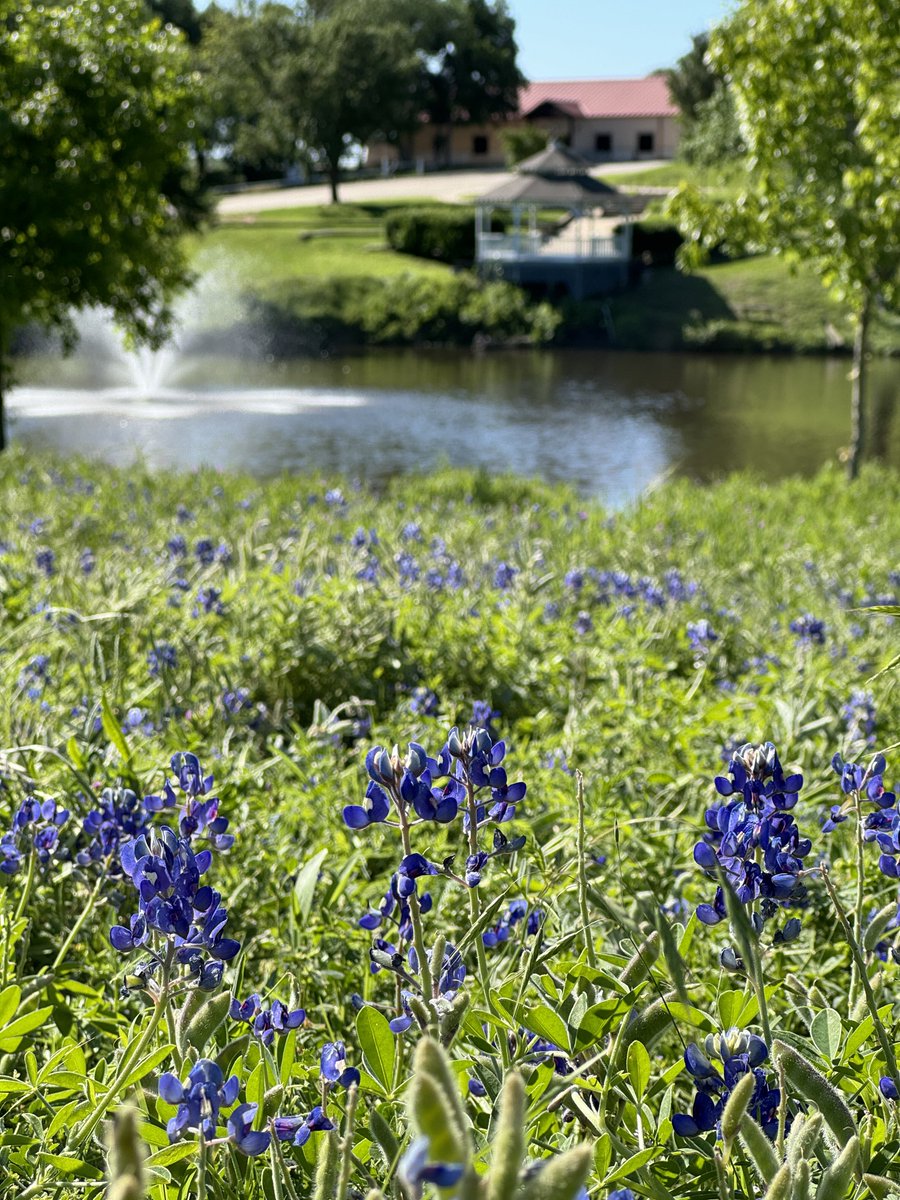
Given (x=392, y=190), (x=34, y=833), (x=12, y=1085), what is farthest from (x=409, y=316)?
(x=12, y=1085)

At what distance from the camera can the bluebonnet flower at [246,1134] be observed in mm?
1121

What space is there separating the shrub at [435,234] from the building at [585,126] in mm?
27014

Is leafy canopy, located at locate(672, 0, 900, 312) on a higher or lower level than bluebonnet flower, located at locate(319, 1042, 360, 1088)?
higher

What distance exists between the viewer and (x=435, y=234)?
4209cm

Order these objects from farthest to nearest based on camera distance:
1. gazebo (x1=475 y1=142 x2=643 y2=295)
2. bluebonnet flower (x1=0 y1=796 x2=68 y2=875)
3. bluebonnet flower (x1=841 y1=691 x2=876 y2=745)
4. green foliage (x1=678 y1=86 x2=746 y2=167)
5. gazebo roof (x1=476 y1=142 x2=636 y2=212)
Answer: green foliage (x1=678 y1=86 x2=746 y2=167) → gazebo (x1=475 y1=142 x2=643 y2=295) → gazebo roof (x1=476 y1=142 x2=636 y2=212) → bluebonnet flower (x1=841 y1=691 x2=876 y2=745) → bluebonnet flower (x1=0 y1=796 x2=68 y2=875)

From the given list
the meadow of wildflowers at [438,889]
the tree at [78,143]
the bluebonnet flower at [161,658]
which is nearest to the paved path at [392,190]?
the tree at [78,143]

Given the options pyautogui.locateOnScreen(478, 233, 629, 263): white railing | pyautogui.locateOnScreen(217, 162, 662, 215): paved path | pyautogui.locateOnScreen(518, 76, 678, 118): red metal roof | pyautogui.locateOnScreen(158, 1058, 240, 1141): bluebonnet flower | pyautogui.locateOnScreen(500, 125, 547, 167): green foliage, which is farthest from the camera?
pyautogui.locateOnScreen(518, 76, 678, 118): red metal roof

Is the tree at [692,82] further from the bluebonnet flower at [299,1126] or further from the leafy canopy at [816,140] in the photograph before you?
the bluebonnet flower at [299,1126]

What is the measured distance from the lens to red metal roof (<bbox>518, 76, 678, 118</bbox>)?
6825cm

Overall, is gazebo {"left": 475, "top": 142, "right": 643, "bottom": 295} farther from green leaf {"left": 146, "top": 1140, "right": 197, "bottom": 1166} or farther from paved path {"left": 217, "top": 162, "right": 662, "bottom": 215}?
green leaf {"left": 146, "top": 1140, "right": 197, "bottom": 1166}

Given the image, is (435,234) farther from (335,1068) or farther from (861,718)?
(335,1068)

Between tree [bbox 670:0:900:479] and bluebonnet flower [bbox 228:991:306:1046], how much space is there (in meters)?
10.2

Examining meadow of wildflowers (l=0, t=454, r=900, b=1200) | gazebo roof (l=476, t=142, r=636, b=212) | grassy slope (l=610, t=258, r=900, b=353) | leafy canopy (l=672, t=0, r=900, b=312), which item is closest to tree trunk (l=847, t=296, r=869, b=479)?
leafy canopy (l=672, t=0, r=900, b=312)

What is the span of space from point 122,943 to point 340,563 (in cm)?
335
